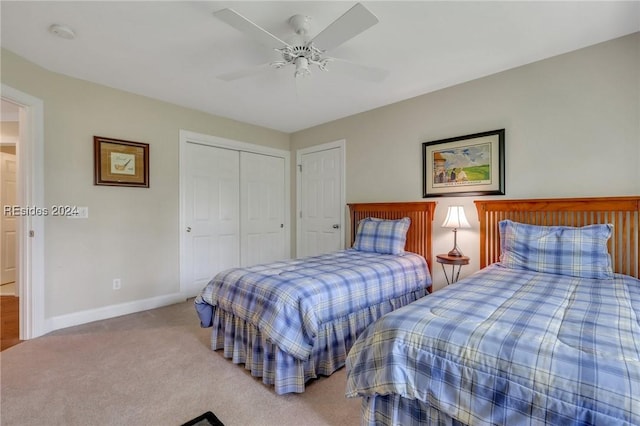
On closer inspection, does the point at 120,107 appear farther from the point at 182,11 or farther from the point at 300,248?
the point at 300,248

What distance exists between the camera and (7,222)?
Answer: 165 inches

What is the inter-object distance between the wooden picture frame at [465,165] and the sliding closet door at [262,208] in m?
2.43

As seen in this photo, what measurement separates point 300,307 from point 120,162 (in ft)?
8.99

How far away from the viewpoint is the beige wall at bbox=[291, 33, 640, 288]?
2.23 metres

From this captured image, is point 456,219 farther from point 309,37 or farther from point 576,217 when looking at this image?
point 309,37

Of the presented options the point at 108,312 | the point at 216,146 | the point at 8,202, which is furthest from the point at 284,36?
the point at 8,202

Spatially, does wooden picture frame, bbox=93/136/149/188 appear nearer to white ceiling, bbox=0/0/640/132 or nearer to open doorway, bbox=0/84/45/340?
open doorway, bbox=0/84/45/340

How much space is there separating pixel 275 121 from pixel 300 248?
205 cm

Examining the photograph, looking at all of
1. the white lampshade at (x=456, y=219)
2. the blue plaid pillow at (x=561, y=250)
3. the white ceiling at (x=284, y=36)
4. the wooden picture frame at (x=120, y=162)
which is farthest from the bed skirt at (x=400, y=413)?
the wooden picture frame at (x=120, y=162)

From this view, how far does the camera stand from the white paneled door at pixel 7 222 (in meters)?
4.14

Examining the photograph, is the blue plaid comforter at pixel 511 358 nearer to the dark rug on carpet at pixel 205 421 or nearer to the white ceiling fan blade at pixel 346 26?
the dark rug on carpet at pixel 205 421

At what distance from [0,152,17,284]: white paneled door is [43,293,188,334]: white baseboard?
89.6 inches

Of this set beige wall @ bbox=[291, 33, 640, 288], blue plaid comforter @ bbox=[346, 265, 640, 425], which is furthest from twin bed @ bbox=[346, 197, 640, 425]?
beige wall @ bbox=[291, 33, 640, 288]

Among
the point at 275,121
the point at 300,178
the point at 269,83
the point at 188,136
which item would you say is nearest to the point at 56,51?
the point at 188,136
